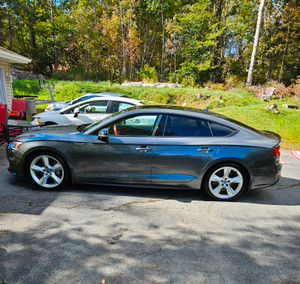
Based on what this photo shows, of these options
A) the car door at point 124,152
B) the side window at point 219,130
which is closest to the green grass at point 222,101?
the side window at point 219,130

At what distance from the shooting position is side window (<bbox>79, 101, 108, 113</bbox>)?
756 cm

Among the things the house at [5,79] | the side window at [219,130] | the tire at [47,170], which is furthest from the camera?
the house at [5,79]

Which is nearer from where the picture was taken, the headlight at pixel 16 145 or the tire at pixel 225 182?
the tire at pixel 225 182

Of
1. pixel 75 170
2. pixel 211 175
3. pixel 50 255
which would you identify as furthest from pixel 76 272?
pixel 211 175

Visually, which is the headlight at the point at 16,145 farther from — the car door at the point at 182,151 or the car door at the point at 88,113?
the car door at the point at 88,113

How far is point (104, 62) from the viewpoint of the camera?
95.2 feet

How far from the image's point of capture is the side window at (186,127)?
12.5ft

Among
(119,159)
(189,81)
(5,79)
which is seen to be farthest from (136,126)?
(189,81)

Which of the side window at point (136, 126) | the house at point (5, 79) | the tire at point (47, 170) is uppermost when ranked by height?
the house at point (5, 79)

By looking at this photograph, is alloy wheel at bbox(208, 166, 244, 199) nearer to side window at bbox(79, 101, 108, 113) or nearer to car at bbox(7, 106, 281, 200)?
car at bbox(7, 106, 281, 200)

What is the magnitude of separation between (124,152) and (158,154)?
0.56 m

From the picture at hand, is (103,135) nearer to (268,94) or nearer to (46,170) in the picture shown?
(46,170)

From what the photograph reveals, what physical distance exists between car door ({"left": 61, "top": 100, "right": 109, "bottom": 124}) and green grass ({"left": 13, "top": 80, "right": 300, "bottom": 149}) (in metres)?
6.46

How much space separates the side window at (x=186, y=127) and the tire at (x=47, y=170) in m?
1.90
